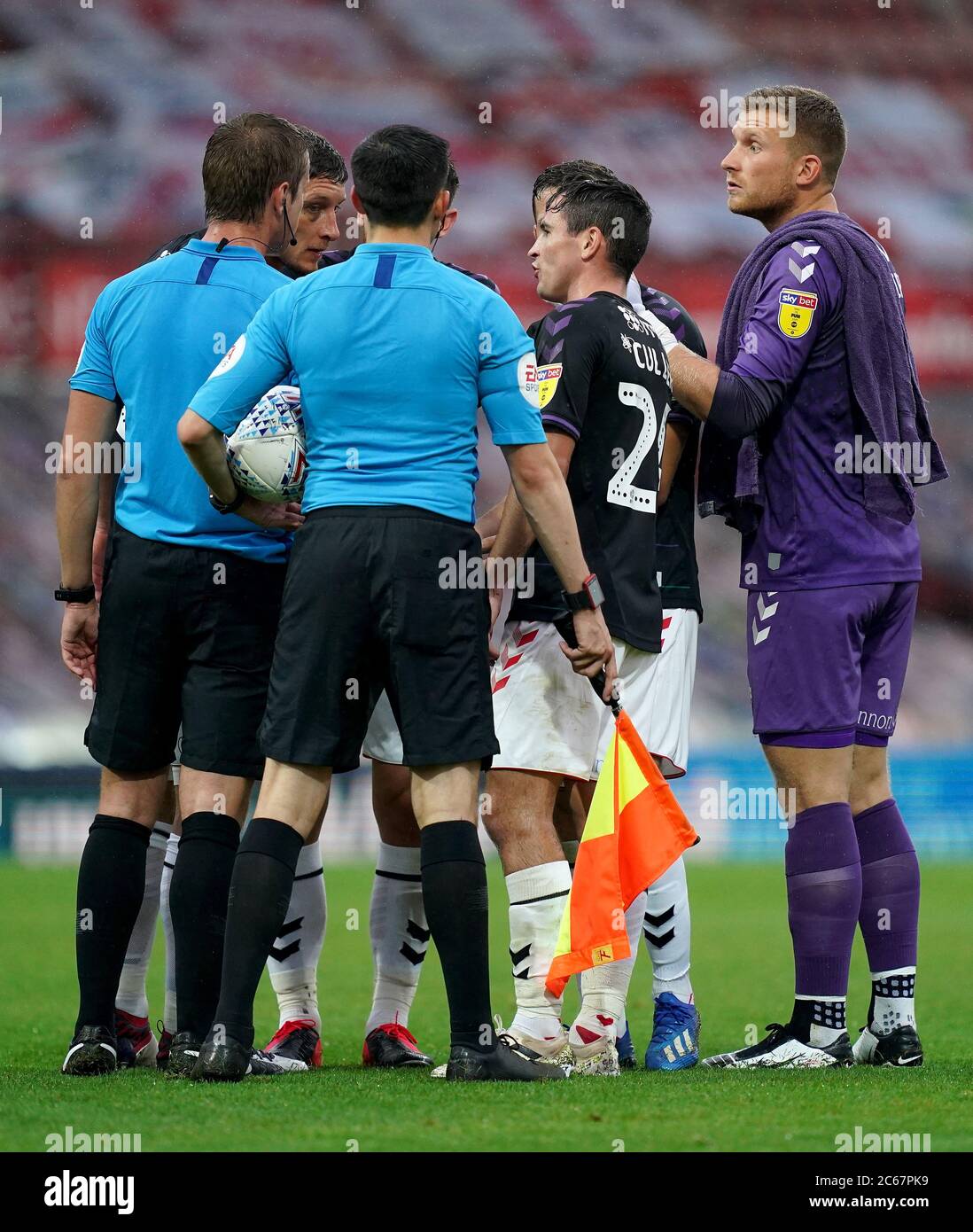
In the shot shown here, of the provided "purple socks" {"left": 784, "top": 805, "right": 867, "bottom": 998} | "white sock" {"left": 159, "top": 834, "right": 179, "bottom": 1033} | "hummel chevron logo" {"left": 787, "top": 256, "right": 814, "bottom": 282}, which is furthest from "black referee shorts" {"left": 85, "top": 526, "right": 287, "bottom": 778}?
"hummel chevron logo" {"left": 787, "top": 256, "right": 814, "bottom": 282}

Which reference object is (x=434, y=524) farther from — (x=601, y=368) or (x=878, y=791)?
(x=878, y=791)

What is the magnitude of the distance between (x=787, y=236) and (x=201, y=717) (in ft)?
6.58

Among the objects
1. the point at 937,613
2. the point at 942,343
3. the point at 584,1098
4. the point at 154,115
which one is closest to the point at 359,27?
the point at 154,115

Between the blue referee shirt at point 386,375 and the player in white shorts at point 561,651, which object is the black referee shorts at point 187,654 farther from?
the player in white shorts at point 561,651

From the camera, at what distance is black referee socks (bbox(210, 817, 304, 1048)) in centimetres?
358

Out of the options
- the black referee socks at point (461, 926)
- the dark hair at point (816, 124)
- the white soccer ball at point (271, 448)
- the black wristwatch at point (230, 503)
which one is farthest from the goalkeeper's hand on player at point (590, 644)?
the dark hair at point (816, 124)

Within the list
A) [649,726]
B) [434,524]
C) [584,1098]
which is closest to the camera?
[584,1098]

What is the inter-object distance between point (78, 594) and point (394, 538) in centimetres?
103

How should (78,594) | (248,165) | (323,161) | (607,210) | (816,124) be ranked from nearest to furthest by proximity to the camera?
(248,165)
(78,594)
(607,210)
(816,124)
(323,161)

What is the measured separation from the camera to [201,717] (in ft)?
13.2

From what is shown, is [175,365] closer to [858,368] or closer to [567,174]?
[567,174]

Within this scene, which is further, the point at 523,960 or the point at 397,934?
the point at 397,934

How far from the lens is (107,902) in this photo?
13.3 feet

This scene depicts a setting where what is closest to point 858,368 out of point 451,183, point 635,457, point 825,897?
point 635,457
